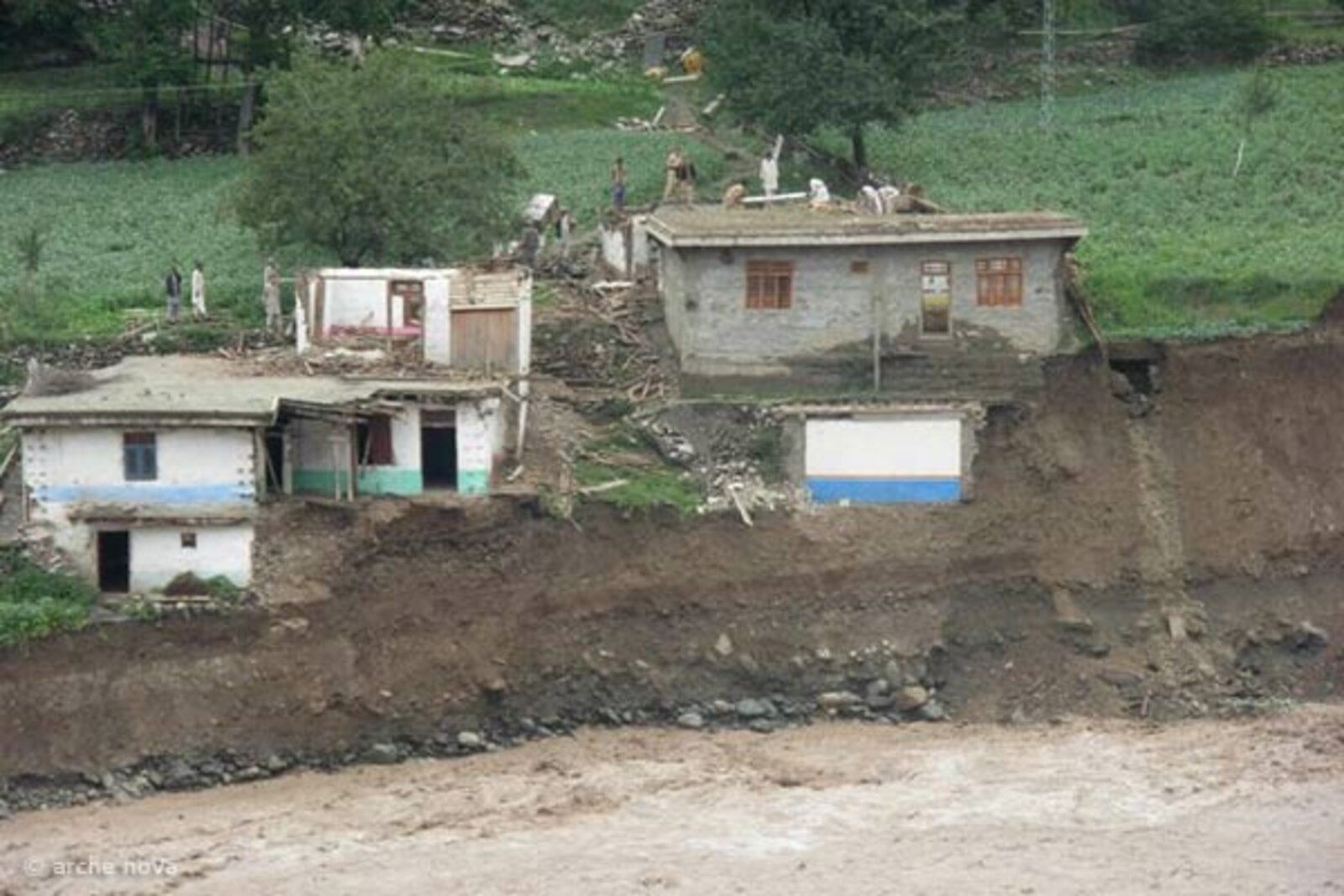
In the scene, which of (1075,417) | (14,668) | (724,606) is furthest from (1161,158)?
(14,668)

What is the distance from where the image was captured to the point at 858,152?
258 feet

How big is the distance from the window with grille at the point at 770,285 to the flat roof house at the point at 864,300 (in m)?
0.02

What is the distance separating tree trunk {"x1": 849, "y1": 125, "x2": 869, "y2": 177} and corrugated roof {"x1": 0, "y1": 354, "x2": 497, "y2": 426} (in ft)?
63.2

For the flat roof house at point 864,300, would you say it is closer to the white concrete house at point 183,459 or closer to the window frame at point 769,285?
the window frame at point 769,285

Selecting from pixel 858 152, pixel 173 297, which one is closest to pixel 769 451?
pixel 173 297

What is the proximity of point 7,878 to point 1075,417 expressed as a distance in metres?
24.1

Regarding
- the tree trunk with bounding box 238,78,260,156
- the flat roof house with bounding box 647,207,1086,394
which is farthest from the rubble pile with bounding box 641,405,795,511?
the tree trunk with bounding box 238,78,260,156

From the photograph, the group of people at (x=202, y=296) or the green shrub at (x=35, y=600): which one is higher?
the group of people at (x=202, y=296)

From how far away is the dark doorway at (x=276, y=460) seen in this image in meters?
60.3

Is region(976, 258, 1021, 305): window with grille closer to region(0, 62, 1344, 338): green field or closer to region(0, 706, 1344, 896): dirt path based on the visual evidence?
region(0, 62, 1344, 338): green field

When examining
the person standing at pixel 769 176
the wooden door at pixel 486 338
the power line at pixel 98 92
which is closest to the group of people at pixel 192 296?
the wooden door at pixel 486 338

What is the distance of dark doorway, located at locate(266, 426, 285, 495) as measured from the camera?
6031 cm

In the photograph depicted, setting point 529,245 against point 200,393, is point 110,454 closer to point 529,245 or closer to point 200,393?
point 200,393

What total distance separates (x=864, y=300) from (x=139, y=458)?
15289mm
